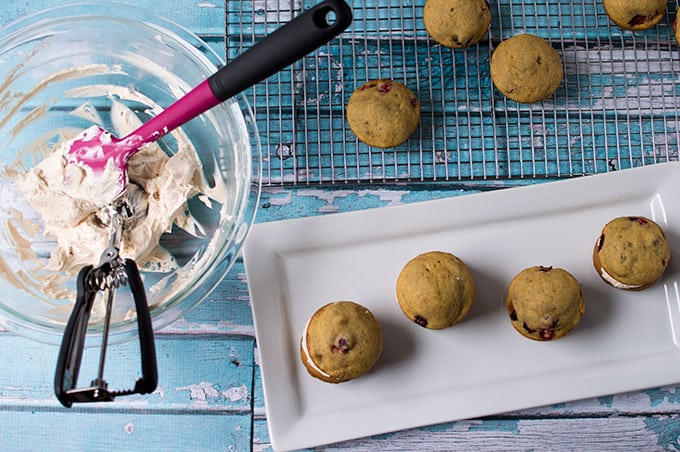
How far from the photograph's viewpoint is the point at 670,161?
1.14 metres

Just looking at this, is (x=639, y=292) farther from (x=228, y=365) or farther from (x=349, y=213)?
(x=228, y=365)

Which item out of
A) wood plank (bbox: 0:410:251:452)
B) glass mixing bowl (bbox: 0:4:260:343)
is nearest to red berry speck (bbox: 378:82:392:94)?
glass mixing bowl (bbox: 0:4:260:343)

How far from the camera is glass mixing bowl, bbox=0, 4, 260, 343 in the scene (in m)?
0.98

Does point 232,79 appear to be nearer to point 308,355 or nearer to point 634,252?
point 308,355

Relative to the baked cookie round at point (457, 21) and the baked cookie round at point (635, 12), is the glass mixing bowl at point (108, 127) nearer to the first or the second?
the baked cookie round at point (457, 21)

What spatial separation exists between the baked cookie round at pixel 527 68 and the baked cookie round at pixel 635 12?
0.42 feet

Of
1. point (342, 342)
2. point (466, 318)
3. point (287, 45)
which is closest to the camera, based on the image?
point (287, 45)

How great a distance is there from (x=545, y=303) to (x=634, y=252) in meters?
0.17

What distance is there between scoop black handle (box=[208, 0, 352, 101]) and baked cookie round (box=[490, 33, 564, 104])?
0.39m

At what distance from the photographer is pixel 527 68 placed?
3.50ft

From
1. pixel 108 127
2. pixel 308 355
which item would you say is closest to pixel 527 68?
pixel 308 355

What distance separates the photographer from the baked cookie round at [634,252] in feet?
3.40

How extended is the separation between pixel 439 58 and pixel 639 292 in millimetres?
537

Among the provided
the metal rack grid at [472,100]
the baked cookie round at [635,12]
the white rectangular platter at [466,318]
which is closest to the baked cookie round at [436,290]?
the white rectangular platter at [466,318]
